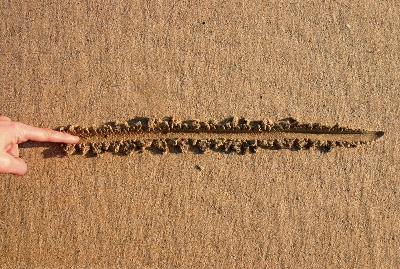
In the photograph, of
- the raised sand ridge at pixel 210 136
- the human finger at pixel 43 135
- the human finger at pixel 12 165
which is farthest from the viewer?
the raised sand ridge at pixel 210 136

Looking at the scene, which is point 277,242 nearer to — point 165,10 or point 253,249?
point 253,249

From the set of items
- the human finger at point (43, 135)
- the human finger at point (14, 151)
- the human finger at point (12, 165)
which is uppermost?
the human finger at point (43, 135)

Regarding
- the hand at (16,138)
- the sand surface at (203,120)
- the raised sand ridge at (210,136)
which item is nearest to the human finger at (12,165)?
the hand at (16,138)

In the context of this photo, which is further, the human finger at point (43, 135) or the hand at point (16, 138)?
the human finger at point (43, 135)

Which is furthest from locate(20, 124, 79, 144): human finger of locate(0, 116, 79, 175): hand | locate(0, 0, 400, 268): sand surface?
locate(0, 0, 400, 268): sand surface

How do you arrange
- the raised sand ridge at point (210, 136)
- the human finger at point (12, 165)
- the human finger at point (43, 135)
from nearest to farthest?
the human finger at point (12, 165), the human finger at point (43, 135), the raised sand ridge at point (210, 136)

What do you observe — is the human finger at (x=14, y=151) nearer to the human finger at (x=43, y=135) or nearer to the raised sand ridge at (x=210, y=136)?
the human finger at (x=43, y=135)

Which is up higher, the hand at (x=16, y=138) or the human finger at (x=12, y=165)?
the hand at (x=16, y=138)

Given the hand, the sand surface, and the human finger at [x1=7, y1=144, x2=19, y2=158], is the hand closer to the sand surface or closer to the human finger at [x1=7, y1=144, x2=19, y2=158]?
the human finger at [x1=7, y1=144, x2=19, y2=158]
